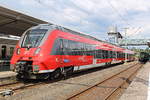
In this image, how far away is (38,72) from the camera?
878cm

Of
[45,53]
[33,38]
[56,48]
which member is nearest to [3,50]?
[33,38]

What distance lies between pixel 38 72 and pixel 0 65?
10.9m

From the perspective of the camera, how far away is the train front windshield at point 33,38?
9.53 meters

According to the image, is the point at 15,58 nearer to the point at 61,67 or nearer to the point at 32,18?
the point at 61,67

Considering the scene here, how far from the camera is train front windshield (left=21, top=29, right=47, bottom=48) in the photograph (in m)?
9.53

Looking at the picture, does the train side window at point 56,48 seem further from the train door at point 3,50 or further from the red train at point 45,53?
the train door at point 3,50

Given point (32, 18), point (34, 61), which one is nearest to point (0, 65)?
point (32, 18)

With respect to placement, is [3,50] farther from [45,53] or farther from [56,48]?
[45,53]

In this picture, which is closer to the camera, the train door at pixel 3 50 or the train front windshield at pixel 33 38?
the train front windshield at pixel 33 38

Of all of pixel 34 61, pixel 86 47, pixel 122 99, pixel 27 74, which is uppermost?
pixel 86 47

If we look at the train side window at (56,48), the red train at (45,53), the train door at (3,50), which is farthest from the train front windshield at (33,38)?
the train door at (3,50)

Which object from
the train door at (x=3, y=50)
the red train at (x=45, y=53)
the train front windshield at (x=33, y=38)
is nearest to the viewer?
the red train at (x=45, y=53)

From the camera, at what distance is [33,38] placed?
9820mm

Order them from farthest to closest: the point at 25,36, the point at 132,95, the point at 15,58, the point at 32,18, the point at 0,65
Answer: the point at 0,65 → the point at 32,18 → the point at 25,36 → the point at 15,58 → the point at 132,95
